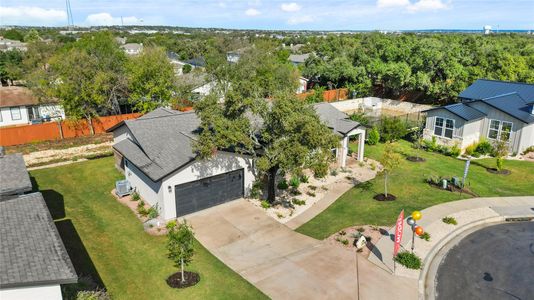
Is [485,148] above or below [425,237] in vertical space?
above

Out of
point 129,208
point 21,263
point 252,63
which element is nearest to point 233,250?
point 129,208

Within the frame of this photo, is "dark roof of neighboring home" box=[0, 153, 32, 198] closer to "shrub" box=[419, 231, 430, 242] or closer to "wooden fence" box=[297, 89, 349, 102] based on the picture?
"shrub" box=[419, 231, 430, 242]

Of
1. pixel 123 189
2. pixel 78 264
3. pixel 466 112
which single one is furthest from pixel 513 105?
pixel 78 264

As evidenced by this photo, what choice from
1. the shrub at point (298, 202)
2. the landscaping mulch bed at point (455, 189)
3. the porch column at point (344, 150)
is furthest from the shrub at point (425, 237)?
the porch column at point (344, 150)

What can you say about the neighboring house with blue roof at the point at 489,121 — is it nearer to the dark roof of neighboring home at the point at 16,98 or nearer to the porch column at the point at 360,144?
the porch column at the point at 360,144

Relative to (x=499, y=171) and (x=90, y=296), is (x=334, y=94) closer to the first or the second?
(x=499, y=171)

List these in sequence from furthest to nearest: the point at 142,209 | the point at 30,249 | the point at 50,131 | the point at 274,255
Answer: the point at 50,131, the point at 142,209, the point at 274,255, the point at 30,249
